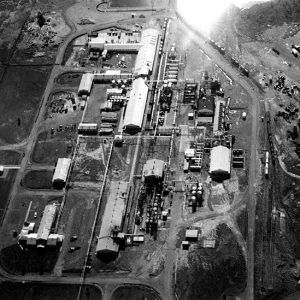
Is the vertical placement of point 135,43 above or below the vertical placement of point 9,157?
above

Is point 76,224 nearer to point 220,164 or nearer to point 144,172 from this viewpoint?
point 144,172

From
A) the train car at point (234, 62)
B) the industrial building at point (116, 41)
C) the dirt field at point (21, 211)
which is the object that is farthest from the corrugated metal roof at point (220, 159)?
the industrial building at point (116, 41)

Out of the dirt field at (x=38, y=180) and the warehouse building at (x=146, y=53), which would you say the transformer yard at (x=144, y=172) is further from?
the warehouse building at (x=146, y=53)

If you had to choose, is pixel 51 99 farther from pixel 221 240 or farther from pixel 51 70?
pixel 221 240

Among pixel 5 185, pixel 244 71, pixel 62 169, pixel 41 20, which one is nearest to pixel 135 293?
pixel 62 169

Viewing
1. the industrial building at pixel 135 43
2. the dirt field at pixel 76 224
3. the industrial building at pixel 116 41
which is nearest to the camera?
the dirt field at pixel 76 224
